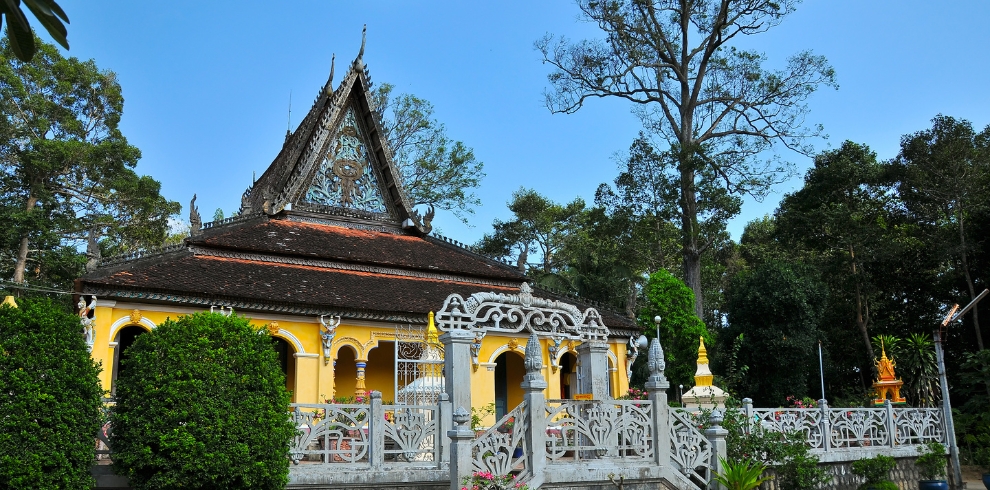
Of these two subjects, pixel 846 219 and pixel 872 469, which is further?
pixel 846 219

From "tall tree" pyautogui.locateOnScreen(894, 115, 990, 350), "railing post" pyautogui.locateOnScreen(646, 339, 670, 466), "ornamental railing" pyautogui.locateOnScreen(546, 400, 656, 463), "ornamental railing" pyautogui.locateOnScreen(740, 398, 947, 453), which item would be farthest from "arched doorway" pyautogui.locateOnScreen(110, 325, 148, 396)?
"tall tree" pyautogui.locateOnScreen(894, 115, 990, 350)

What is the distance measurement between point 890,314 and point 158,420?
28266 millimetres

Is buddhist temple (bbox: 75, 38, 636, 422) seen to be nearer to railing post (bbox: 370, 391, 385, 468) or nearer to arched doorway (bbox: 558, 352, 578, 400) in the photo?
arched doorway (bbox: 558, 352, 578, 400)

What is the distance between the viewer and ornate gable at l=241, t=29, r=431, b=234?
71.5 ft

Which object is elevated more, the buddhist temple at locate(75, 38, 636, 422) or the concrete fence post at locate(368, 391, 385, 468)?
the buddhist temple at locate(75, 38, 636, 422)

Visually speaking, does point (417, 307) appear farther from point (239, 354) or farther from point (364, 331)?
point (239, 354)

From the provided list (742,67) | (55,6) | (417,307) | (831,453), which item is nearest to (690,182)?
(742,67)

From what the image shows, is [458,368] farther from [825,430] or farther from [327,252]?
[327,252]

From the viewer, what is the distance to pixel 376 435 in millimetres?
10094

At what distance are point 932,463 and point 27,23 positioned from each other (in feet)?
53.4

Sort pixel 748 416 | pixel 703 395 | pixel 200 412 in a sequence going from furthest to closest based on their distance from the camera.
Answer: pixel 703 395
pixel 748 416
pixel 200 412

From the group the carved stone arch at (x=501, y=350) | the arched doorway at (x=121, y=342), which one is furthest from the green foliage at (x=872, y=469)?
the arched doorway at (x=121, y=342)

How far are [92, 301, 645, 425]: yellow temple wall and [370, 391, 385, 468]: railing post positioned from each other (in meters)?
5.87

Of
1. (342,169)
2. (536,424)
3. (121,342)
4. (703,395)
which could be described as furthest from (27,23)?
(342,169)
